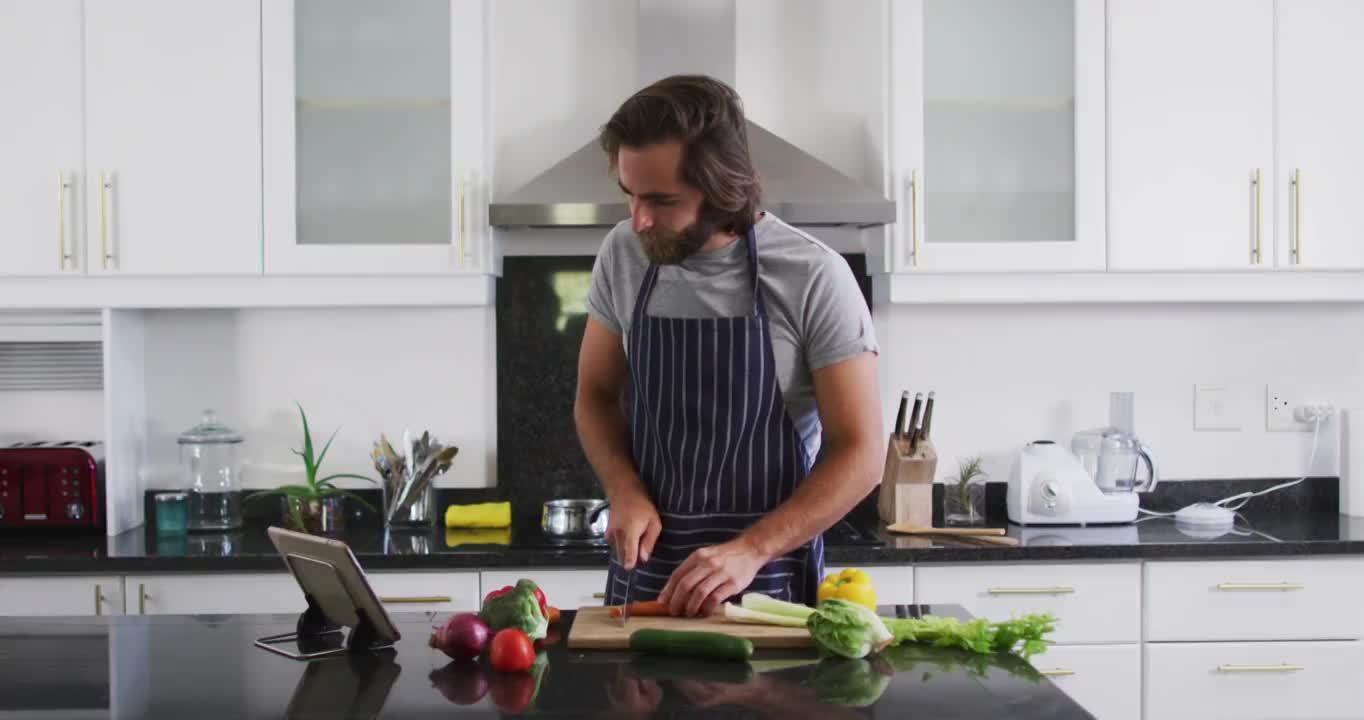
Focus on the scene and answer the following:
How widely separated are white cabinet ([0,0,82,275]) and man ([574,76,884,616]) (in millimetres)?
1545

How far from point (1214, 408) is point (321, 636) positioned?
2.62 metres

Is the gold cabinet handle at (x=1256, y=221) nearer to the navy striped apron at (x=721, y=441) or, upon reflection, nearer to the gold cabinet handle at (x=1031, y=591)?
the gold cabinet handle at (x=1031, y=591)

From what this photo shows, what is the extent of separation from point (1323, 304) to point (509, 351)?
2207 mm

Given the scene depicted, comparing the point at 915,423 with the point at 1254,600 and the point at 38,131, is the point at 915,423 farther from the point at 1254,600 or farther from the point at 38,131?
the point at 38,131

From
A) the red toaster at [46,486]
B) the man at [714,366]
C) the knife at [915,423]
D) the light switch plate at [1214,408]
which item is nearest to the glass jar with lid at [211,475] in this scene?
the red toaster at [46,486]

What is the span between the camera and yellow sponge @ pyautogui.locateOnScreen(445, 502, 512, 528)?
3.33 metres

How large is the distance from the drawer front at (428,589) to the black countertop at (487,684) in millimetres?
1042

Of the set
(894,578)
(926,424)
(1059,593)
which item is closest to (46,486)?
(894,578)

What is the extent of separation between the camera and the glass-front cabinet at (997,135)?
10.5 feet

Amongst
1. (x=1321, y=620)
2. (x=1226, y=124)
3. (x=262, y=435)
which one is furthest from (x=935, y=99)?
(x=262, y=435)

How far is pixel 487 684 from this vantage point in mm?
1706

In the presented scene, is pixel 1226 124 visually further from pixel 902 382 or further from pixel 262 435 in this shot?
pixel 262 435

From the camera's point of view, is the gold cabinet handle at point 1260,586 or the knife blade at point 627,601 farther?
the gold cabinet handle at point 1260,586

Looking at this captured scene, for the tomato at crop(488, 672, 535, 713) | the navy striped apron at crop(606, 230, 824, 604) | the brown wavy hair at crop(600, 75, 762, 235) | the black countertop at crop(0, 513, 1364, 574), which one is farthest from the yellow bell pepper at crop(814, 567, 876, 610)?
the black countertop at crop(0, 513, 1364, 574)
